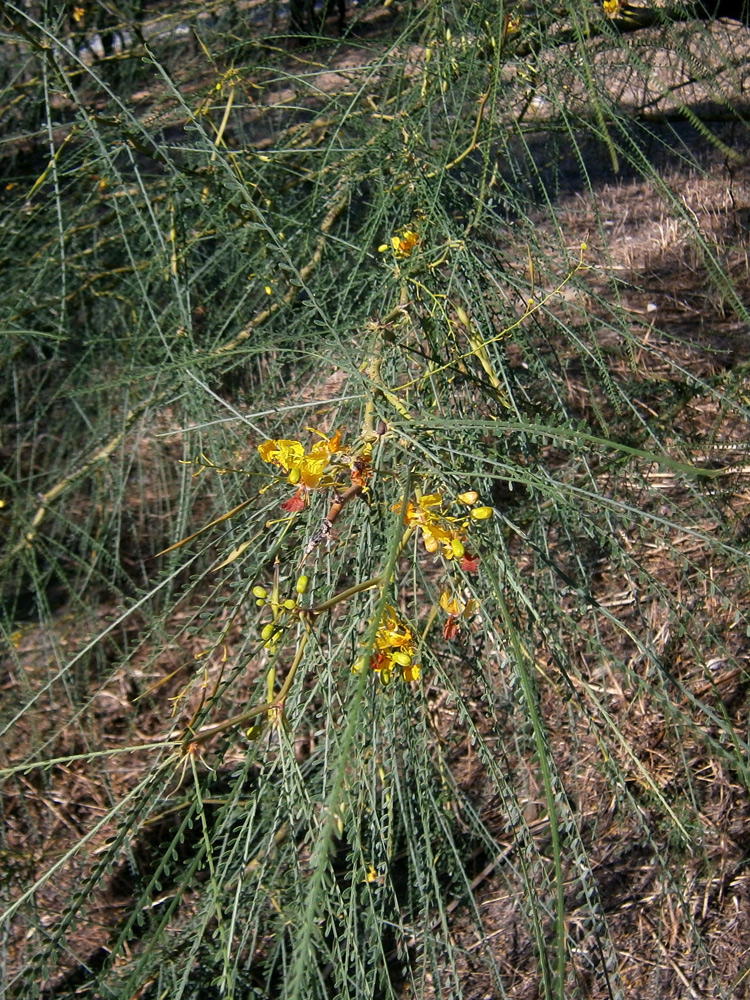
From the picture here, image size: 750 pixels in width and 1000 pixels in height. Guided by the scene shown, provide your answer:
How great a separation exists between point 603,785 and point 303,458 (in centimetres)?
96

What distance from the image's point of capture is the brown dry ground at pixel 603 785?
3.97ft

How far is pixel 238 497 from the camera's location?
4.18 ft

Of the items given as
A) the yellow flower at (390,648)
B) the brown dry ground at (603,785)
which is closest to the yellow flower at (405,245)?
the brown dry ground at (603,785)

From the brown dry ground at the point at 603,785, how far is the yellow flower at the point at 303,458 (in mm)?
284

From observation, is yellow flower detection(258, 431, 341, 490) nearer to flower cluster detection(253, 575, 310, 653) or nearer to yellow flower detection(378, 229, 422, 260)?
flower cluster detection(253, 575, 310, 653)

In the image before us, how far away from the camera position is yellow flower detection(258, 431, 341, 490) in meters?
0.68

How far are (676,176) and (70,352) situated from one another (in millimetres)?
1966

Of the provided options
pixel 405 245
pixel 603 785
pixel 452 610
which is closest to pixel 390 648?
pixel 452 610

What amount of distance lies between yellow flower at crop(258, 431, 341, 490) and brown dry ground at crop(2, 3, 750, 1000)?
28cm

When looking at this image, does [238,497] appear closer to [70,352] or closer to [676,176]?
[70,352]

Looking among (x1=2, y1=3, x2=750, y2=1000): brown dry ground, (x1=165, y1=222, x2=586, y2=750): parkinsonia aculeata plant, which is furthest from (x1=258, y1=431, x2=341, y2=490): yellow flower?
(x1=2, y1=3, x2=750, y2=1000): brown dry ground

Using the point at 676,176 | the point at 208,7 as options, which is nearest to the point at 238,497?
the point at 208,7

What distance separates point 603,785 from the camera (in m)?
1.37

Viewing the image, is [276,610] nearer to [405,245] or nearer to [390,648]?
[390,648]
